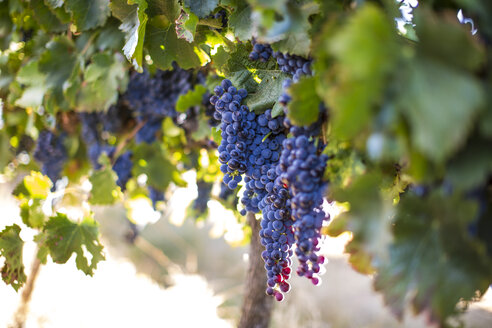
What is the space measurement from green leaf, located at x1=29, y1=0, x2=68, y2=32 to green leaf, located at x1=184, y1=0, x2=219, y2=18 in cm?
70

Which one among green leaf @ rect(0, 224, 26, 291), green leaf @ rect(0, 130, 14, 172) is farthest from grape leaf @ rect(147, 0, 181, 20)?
green leaf @ rect(0, 130, 14, 172)

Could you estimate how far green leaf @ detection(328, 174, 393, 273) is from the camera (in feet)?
1.44

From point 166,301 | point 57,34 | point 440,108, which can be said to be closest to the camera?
point 440,108

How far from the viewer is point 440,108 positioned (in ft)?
1.24

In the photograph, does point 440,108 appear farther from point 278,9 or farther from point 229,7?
point 229,7

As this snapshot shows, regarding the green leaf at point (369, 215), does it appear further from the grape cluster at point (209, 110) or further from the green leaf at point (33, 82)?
the green leaf at point (33, 82)

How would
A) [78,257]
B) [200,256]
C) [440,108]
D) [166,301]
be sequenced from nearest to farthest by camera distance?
[440,108] < [78,257] < [166,301] < [200,256]

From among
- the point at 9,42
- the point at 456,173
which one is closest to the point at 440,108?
the point at 456,173

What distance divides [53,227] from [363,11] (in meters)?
1.02

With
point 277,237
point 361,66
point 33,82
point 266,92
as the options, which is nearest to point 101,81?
point 33,82

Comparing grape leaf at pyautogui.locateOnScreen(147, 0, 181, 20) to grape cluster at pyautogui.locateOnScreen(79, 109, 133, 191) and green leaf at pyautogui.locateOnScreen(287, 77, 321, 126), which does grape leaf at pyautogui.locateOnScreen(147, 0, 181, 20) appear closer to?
green leaf at pyautogui.locateOnScreen(287, 77, 321, 126)

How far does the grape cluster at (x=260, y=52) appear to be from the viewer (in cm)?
74

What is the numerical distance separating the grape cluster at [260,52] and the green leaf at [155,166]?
0.88 metres

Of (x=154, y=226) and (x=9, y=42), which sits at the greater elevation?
(x=9, y=42)
